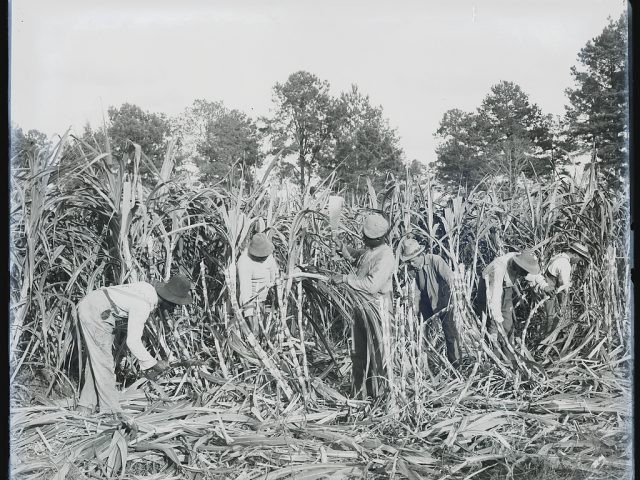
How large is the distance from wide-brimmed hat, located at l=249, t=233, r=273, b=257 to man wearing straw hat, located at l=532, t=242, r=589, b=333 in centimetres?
181

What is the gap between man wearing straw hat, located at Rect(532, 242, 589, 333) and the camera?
4480mm

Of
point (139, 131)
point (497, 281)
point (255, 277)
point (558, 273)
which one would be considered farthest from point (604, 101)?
point (139, 131)

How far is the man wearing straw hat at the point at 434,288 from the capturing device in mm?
4379

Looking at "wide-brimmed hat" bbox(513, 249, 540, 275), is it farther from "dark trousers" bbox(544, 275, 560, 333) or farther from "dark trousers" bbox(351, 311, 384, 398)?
"dark trousers" bbox(351, 311, 384, 398)

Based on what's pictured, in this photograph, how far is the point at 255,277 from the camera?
4.10 meters

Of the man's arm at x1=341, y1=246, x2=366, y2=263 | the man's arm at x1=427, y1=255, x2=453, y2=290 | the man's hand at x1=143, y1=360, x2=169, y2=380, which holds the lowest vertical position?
the man's hand at x1=143, y1=360, x2=169, y2=380

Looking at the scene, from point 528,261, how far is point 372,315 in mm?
1171

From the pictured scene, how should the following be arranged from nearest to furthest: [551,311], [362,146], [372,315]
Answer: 1. [372,315]
2. [362,146]
3. [551,311]

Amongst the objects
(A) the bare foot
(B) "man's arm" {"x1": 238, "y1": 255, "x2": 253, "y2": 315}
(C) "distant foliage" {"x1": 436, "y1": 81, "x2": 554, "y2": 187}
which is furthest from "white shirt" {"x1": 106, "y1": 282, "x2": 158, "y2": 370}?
(C) "distant foliage" {"x1": 436, "y1": 81, "x2": 554, "y2": 187}

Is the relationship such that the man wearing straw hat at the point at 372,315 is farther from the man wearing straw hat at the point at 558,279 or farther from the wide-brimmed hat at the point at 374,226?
the man wearing straw hat at the point at 558,279

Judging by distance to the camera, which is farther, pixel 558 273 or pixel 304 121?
pixel 558 273

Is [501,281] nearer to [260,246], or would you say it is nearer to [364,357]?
[364,357]

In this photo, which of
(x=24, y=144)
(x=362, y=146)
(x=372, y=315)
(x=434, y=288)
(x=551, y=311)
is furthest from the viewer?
(x=551, y=311)

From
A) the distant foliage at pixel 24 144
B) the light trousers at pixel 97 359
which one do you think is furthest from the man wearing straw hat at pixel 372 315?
the distant foliage at pixel 24 144
